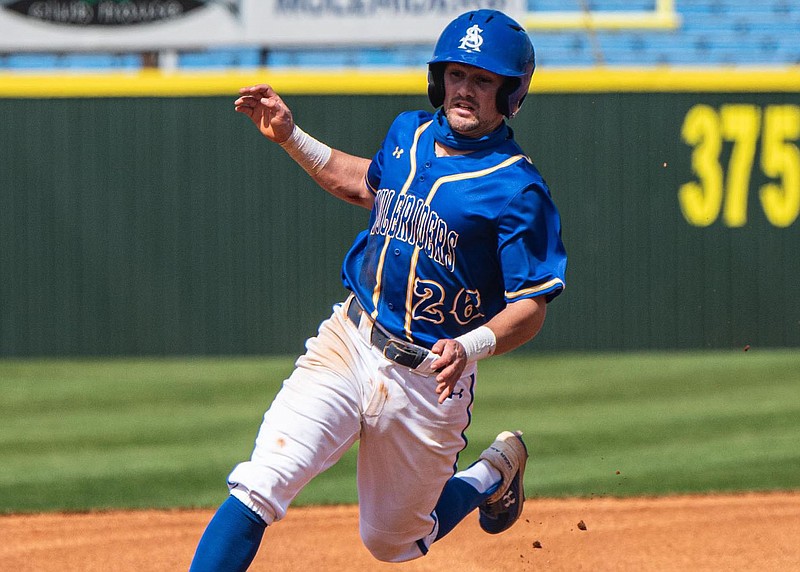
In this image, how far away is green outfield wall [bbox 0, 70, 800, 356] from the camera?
446 inches

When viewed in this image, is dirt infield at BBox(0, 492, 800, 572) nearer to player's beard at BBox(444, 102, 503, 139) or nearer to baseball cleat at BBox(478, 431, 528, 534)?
baseball cleat at BBox(478, 431, 528, 534)

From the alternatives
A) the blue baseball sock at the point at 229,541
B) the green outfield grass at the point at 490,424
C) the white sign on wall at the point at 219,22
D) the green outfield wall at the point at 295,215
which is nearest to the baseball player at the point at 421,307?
the blue baseball sock at the point at 229,541

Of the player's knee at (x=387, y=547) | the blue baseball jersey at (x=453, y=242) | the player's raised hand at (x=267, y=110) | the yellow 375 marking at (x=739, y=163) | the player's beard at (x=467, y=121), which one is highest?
the player's beard at (x=467, y=121)

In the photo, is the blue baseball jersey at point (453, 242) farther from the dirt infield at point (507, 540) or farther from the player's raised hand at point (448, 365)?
the dirt infield at point (507, 540)

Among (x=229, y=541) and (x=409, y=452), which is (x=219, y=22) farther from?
(x=229, y=541)

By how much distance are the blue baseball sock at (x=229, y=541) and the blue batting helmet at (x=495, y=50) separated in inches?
55.0

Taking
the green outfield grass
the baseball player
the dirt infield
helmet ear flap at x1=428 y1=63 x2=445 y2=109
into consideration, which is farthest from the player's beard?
the green outfield grass

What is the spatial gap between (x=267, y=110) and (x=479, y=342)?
3.79ft

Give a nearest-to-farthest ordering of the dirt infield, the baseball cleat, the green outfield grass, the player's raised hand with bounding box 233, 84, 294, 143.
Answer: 1. the player's raised hand with bounding box 233, 84, 294, 143
2. the baseball cleat
3. the dirt infield
4. the green outfield grass

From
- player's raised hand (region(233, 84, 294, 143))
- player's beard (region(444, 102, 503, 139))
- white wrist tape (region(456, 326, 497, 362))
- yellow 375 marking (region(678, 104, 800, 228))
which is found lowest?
yellow 375 marking (region(678, 104, 800, 228))

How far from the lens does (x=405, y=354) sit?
3.74 m

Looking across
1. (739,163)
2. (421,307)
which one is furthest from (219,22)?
(421,307)

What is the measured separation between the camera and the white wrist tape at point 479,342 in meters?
3.48

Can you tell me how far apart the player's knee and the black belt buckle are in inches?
23.1
